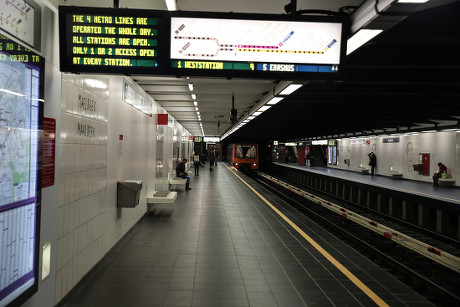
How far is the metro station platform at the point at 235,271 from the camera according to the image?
4062 mm

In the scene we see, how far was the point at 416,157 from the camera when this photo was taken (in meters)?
17.9

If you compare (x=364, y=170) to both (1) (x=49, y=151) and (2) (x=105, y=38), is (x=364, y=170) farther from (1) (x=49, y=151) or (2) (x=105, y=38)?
(1) (x=49, y=151)

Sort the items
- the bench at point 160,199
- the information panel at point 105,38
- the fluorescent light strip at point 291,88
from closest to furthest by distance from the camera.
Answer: the information panel at point 105,38
the fluorescent light strip at point 291,88
the bench at point 160,199

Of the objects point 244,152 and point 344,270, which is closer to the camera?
point 344,270

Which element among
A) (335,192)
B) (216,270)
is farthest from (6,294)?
(335,192)

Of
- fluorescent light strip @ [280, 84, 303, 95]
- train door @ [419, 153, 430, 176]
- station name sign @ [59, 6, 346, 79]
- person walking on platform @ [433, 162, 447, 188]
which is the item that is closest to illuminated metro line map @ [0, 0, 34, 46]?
station name sign @ [59, 6, 346, 79]

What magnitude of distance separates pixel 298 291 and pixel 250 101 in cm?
697

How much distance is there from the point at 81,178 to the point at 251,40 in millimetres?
2570

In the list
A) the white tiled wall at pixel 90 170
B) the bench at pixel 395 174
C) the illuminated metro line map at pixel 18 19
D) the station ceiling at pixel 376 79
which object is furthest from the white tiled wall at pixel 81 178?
the bench at pixel 395 174

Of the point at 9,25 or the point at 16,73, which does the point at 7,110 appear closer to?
the point at 16,73

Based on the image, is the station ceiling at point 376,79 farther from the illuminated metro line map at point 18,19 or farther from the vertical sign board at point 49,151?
the vertical sign board at point 49,151

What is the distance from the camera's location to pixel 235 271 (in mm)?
5000

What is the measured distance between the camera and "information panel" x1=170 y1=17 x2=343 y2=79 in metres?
3.29

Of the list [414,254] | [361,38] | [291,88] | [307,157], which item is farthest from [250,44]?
[307,157]
